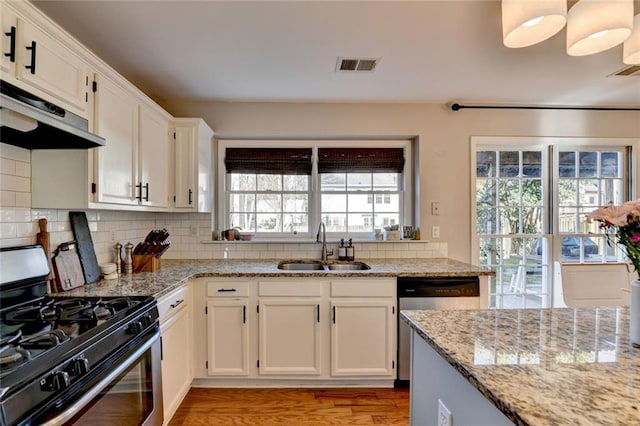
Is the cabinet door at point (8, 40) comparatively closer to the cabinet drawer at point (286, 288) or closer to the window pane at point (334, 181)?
the cabinet drawer at point (286, 288)

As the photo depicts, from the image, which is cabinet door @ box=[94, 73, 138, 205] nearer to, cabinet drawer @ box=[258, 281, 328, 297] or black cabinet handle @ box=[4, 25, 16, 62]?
black cabinet handle @ box=[4, 25, 16, 62]

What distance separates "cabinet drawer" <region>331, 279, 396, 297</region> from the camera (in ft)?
8.28

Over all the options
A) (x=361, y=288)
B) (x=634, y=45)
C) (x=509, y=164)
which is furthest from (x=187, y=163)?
(x=509, y=164)

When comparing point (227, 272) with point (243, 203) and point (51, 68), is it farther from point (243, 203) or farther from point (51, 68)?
point (51, 68)

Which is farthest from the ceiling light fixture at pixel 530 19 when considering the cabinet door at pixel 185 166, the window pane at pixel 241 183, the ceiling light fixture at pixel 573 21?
the window pane at pixel 241 183

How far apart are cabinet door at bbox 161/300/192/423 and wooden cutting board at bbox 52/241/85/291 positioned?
57 centimetres

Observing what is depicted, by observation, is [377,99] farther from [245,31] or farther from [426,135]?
[245,31]

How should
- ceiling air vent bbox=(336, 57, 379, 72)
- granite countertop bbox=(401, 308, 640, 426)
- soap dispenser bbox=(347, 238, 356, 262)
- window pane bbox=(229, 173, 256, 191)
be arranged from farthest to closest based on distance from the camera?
window pane bbox=(229, 173, 256, 191) < soap dispenser bbox=(347, 238, 356, 262) < ceiling air vent bbox=(336, 57, 379, 72) < granite countertop bbox=(401, 308, 640, 426)

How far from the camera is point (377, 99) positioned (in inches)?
121

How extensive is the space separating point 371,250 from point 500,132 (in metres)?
1.70

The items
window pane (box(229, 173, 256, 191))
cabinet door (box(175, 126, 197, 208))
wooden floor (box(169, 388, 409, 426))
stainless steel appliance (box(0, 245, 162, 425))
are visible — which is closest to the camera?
stainless steel appliance (box(0, 245, 162, 425))

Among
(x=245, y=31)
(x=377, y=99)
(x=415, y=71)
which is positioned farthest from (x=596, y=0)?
(x=377, y=99)

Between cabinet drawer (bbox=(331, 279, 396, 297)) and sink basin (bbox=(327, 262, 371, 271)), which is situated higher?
sink basin (bbox=(327, 262, 371, 271))

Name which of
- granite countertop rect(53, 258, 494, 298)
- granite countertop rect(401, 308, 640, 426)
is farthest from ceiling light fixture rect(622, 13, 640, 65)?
granite countertop rect(53, 258, 494, 298)
